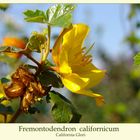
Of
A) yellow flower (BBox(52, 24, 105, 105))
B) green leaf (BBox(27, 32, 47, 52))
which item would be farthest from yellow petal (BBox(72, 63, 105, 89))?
green leaf (BBox(27, 32, 47, 52))

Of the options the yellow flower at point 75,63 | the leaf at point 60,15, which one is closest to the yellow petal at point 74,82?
the yellow flower at point 75,63

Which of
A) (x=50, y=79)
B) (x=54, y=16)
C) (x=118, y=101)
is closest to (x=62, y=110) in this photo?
(x=50, y=79)

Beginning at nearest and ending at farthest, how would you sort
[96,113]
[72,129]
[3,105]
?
[3,105] < [72,129] < [96,113]

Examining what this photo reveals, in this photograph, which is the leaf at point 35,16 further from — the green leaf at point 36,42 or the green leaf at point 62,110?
the green leaf at point 62,110

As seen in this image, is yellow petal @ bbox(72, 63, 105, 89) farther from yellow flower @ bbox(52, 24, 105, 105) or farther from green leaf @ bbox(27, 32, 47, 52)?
green leaf @ bbox(27, 32, 47, 52)

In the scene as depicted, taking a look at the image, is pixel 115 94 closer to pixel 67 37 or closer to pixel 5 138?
pixel 5 138

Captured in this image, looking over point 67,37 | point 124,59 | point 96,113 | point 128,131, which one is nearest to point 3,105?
point 67,37

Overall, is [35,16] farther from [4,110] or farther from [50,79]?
[4,110]
